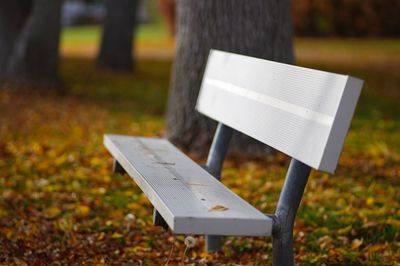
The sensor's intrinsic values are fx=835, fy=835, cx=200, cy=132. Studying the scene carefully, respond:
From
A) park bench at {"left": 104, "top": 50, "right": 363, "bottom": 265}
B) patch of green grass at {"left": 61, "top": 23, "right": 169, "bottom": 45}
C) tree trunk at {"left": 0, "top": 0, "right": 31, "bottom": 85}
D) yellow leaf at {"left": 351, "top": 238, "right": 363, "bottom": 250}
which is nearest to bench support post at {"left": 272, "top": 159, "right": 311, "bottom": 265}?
park bench at {"left": 104, "top": 50, "right": 363, "bottom": 265}

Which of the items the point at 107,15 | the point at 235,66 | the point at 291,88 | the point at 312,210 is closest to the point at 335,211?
the point at 312,210

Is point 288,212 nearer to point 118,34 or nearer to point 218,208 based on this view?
point 218,208

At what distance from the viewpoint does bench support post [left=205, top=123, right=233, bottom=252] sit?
449cm

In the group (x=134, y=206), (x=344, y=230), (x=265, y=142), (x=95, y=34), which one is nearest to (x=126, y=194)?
(x=134, y=206)

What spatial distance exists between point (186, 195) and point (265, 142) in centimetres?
62

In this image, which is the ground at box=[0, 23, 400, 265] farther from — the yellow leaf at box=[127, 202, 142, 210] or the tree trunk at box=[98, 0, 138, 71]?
the tree trunk at box=[98, 0, 138, 71]

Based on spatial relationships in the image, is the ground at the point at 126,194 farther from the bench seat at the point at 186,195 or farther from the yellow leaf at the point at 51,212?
the bench seat at the point at 186,195

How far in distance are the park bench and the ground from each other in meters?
0.38

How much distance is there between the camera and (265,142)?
390 cm

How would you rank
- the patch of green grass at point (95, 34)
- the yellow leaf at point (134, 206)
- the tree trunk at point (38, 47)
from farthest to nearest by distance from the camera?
the patch of green grass at point (95, 34), the tree trunk at point (38, 47), the yellow leaf at point (134, 206)

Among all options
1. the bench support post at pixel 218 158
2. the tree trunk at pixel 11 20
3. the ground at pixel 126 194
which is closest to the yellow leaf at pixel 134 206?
the ground at pixel 126 194

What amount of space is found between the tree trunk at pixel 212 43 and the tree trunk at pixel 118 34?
300 inches

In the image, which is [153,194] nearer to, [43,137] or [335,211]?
[335,211]

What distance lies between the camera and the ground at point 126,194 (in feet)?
14.8
